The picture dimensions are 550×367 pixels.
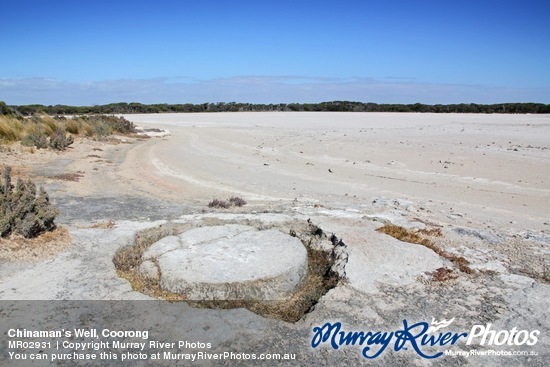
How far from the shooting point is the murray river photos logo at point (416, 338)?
360 cm

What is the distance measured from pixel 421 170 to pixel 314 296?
9.23 meters

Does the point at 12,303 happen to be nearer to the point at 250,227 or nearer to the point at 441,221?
the point at 250,227

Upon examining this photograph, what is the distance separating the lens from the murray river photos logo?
360cm

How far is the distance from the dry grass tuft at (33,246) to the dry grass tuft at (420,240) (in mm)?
4182

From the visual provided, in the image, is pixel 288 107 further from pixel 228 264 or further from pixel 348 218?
pixel 228 264

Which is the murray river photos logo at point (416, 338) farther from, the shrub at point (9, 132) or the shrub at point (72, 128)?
the shrub at point (72, 128)

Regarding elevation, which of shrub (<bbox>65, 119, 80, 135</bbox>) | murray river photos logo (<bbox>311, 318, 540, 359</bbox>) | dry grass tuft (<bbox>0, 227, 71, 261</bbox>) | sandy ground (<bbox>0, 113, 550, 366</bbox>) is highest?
shrub (<bbox>65, 119, 80, 135</bbox>)

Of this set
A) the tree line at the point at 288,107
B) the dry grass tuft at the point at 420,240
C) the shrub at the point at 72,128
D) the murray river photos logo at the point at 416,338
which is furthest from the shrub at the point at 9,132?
the tree line at the point at 288,107

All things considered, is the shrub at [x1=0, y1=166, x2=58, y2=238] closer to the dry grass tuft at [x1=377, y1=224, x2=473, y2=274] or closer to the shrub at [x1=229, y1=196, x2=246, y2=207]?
the shrub at [x1=229, y1=196, x2=246, y2=207]

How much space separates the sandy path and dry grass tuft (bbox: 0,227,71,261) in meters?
3.21

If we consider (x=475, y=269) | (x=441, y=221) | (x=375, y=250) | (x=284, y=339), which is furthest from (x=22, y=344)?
(x=441, y=221)

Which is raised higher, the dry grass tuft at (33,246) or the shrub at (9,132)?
the shrub at (9,132)

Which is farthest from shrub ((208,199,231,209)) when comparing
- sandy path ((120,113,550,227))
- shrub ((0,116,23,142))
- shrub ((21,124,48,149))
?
shrub ((0,116,23,142))

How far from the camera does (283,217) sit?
22.3ft
